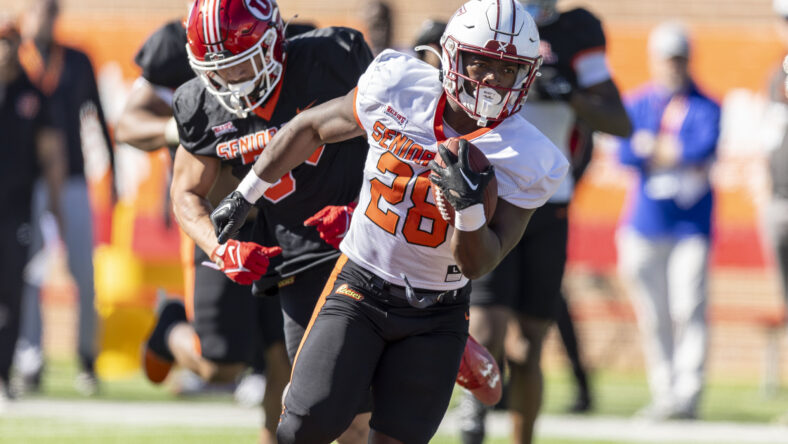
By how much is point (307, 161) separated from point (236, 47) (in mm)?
507

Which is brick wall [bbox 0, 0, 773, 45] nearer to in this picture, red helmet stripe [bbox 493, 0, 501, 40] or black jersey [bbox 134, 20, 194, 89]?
black jersey [bbox 134, 20, 194, 89]

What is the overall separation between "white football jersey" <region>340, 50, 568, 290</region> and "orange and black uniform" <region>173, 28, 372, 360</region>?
1.77 feet

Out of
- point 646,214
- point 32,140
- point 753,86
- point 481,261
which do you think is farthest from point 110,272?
point 481,261

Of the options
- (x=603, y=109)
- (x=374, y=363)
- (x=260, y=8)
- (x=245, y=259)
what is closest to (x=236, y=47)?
(x=260, y=8)

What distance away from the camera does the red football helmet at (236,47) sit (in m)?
4.68

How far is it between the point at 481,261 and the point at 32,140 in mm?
5289

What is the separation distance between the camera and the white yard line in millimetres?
7203

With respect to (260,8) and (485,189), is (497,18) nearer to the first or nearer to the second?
(485,189)

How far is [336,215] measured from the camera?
180 inches

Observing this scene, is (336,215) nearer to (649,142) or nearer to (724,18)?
(649,142)

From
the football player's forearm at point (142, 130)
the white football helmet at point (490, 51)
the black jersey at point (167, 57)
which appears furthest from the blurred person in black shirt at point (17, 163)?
the white football helmet at point (490, 51)

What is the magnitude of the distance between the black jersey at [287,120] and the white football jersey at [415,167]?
1.76ft

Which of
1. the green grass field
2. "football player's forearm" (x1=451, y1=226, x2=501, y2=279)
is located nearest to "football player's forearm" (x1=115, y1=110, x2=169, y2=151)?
the green grass field

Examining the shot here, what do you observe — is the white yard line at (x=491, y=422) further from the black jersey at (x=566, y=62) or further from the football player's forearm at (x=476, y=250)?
the football player's forearm at (x=476, y=250)
